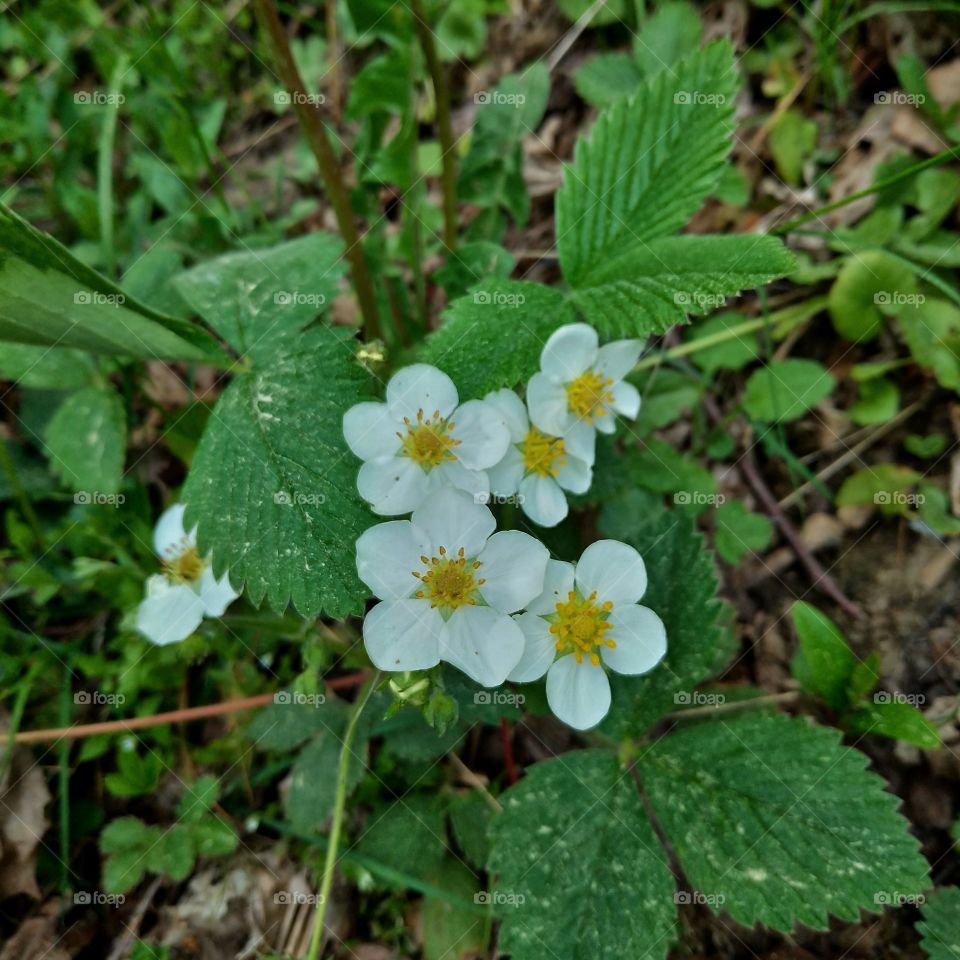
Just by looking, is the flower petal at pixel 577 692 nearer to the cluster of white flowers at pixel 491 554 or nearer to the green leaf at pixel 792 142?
the cluster of white flowers at pixel 491 554

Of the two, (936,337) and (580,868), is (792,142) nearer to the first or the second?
(936,337)

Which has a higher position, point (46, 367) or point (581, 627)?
point (46, 367)

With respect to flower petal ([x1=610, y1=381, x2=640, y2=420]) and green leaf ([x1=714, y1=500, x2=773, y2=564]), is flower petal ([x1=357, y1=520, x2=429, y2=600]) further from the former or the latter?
green leaf ([x1=714, y1=500, x2=773, y2=564])

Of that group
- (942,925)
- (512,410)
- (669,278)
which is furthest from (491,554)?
(942,925)

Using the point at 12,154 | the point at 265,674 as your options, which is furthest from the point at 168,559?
the point at 12,154

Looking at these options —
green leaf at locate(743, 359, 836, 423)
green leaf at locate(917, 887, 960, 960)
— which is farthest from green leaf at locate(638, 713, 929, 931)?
green leaf at locate(743, 359, 836, 423)
